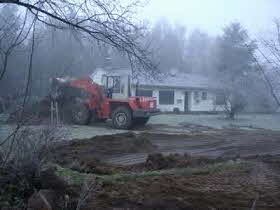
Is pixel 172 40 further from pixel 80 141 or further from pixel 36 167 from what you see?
pixel 36 167

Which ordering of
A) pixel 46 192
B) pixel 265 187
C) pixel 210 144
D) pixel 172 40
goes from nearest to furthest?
pixel 46 192, pixel 265 187, pixel 210 144, pixel 172 40

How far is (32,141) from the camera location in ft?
23.6

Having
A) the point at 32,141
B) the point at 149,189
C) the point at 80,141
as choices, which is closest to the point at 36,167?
the point at 32,141

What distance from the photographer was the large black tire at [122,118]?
2219 centimetres

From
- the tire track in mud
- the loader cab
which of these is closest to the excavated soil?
the tire track in mud

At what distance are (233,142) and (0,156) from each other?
12.2m

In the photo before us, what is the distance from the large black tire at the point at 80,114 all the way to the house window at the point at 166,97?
58.9 feet

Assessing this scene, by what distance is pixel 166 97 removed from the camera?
41.2m

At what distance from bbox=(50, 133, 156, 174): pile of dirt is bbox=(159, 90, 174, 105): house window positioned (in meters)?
24.0

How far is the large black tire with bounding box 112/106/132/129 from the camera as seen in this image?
72.8 ft

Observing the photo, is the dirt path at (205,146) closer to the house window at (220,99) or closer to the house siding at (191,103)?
the house window at (220,99)

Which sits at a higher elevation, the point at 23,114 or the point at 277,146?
the point at 23,114

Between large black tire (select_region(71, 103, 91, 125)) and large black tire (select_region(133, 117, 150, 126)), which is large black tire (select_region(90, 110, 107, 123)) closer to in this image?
large black tire (select_region(71, 103, 91, 125))

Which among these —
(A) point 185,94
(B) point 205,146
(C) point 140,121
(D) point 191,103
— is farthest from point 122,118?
(D) point 191,103
